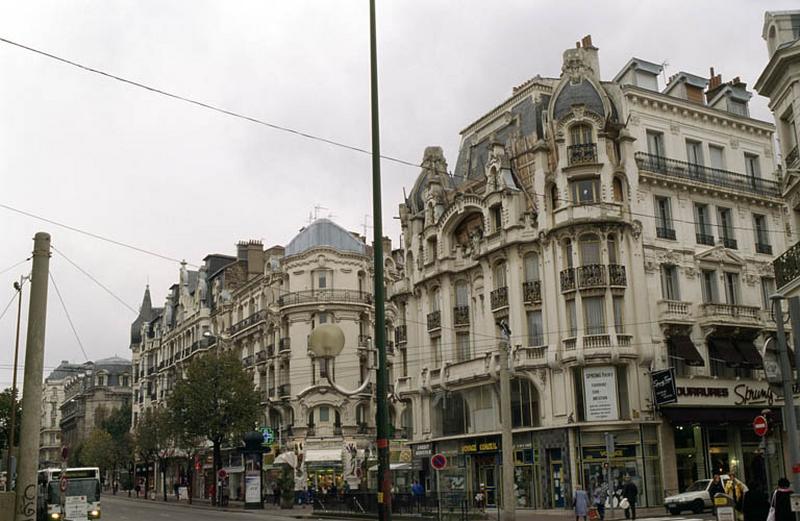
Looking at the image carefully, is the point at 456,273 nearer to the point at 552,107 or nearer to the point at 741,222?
the point at 552,107

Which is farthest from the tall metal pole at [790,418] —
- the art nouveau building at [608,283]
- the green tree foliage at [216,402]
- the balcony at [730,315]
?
the green tree foliage at [216,402]

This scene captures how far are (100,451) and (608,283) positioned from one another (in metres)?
70.3

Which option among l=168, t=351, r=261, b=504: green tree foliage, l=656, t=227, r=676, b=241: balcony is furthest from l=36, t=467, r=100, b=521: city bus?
l=656, t=227, r=676, b=241: balcony

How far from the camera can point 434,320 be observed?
159 feet

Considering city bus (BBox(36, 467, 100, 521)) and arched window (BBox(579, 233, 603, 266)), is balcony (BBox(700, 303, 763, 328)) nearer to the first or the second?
arched window (BBox(579, 233, 603, 266))

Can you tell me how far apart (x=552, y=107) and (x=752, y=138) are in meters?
11.6

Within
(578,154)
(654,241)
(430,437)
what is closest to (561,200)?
(578,154)

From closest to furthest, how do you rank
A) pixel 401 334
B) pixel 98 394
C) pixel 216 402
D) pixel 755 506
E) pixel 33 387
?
pixel 33 387, pixel 755 506, pixel 401 334, pixel 216 402, pixel 98 394

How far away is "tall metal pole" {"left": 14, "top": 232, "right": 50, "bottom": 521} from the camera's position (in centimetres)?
1300

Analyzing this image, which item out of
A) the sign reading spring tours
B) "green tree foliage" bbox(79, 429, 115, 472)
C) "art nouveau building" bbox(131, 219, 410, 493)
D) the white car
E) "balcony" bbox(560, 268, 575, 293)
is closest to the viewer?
the white car

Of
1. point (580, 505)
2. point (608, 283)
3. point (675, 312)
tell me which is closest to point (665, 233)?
point (675, 312)

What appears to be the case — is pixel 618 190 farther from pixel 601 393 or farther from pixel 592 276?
pixel 601 393

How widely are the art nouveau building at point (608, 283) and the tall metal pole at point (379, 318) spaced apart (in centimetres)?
2513

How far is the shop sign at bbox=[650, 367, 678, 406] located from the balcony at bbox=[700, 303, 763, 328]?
4261mm
